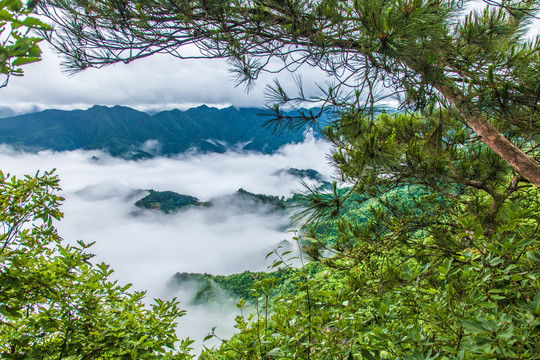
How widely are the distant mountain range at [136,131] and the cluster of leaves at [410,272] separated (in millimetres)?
86659

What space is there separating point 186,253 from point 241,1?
103m

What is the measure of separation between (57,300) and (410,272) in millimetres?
1434

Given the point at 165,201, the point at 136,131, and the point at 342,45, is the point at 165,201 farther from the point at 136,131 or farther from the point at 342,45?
the point at 342,45

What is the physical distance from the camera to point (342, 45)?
1.76 meters

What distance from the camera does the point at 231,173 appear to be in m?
141

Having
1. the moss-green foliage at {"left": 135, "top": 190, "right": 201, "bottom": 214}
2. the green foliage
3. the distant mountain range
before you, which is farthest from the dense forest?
the moss-green foliage at {"left": 135, "top": 190, "right": 201, "bottom": 214}

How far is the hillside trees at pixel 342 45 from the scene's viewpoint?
5.58 ft

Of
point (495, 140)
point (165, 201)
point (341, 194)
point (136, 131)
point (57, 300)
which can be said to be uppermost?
point (136, 131)

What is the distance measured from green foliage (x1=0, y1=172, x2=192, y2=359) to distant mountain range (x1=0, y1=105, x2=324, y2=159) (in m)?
87.9

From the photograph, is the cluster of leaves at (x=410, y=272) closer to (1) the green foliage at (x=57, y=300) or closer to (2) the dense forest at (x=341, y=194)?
(2) the dense forest at (x=341, y=194)

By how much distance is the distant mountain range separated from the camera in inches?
3748

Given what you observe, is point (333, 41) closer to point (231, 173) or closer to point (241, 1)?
point (241, 1)

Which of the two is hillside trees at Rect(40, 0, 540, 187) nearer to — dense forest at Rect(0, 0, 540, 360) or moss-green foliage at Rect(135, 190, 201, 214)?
dense forest at Rect(0, 0, 540, 360)

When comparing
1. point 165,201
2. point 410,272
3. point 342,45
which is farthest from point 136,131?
point 410,272
